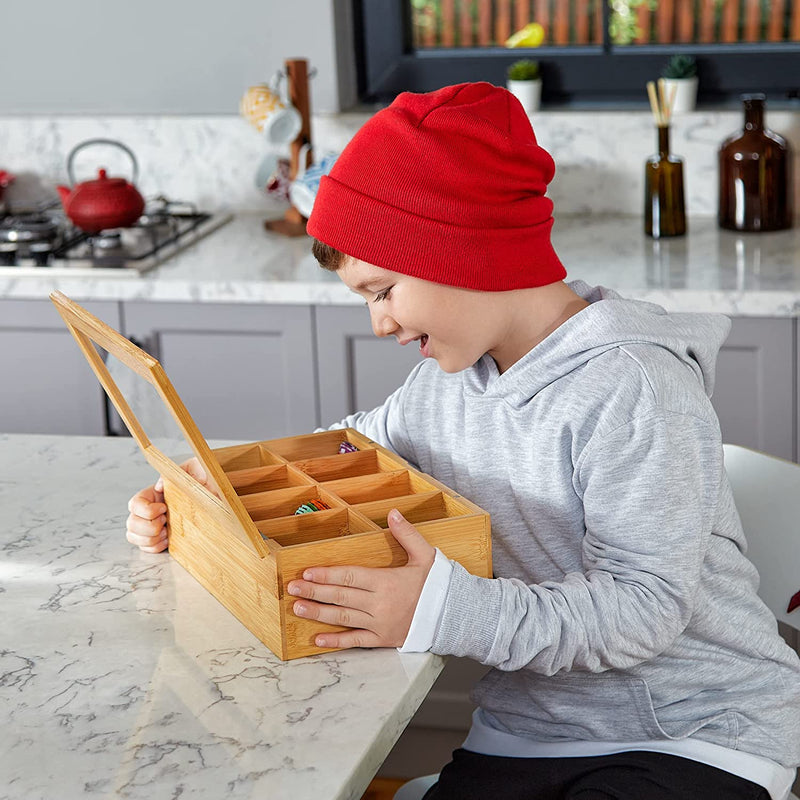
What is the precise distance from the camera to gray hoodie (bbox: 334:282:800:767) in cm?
108

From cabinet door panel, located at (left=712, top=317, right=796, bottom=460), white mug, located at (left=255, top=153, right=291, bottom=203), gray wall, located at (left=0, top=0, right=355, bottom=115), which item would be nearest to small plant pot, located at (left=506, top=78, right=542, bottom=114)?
gray wall, located at (left=0, top=0, right=355, bottom=115)

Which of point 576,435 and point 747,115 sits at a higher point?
point 747,115

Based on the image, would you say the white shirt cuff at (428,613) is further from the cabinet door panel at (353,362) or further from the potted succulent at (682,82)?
the potted succulent at (682,82)

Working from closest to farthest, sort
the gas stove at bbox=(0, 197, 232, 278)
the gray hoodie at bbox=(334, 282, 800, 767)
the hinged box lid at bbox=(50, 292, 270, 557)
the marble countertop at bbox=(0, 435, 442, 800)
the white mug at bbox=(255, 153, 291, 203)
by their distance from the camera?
the marble countertop at bbox=(0, 435, 442, 800) → the hinged box lid at bbox=(50, 292, 270, 557) → the gray hoodie at bbox=(334, 282, 800, 767) → the gas stove at bbox=(0, 197, 232, 278) → the white mug at bbox=(255, 153, 291, 203)

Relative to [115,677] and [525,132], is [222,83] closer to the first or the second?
[525,132]

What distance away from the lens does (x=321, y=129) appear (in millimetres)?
2902

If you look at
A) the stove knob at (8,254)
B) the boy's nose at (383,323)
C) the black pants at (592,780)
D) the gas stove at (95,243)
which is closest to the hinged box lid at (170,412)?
the boy's nose at (383,323)

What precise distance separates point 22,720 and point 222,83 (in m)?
2.21

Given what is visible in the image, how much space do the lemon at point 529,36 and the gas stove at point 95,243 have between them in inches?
31.1

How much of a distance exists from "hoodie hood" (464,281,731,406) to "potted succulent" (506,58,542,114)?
1581mm

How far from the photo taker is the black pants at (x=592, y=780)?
1.14 metres

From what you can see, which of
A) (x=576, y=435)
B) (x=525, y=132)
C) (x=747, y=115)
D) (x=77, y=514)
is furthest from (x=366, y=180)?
(x=747, y=115)

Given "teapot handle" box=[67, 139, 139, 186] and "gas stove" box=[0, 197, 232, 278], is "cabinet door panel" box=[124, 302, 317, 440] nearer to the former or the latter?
"gas stove" box=[0, 197, 232, 278]

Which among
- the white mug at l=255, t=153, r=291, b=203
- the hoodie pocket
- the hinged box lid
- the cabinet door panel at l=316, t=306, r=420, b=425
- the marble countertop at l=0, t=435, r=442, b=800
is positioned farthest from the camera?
the white mug at l=255, t=153, r=291, b=203
